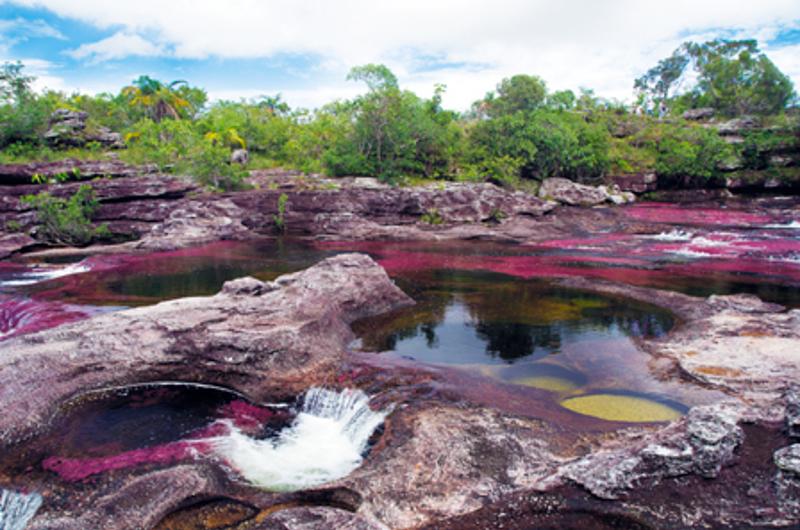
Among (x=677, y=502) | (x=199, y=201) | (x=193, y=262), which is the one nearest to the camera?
(x=677, y=502)

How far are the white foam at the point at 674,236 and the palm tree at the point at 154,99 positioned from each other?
5358cm

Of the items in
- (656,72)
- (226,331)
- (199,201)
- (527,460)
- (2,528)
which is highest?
(656,72)

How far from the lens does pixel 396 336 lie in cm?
1603

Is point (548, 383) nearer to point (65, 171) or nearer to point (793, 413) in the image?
point (793, 413)

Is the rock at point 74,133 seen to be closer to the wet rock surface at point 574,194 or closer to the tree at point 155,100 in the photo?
the tree at point 155,100

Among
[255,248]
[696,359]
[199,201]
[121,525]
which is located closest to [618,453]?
[696,359]

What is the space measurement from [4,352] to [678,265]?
27.8 metres

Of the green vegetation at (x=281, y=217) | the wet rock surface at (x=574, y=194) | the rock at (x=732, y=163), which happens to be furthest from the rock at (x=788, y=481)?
the rock at (x=732, y=163)

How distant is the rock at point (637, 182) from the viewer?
5519cm

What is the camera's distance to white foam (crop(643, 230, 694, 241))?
3399 centimetres

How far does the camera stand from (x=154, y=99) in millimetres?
60062

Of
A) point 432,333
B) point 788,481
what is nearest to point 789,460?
point 788,481

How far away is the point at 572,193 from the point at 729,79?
43466mm

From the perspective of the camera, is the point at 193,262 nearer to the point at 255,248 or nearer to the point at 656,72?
the point at 255,248
